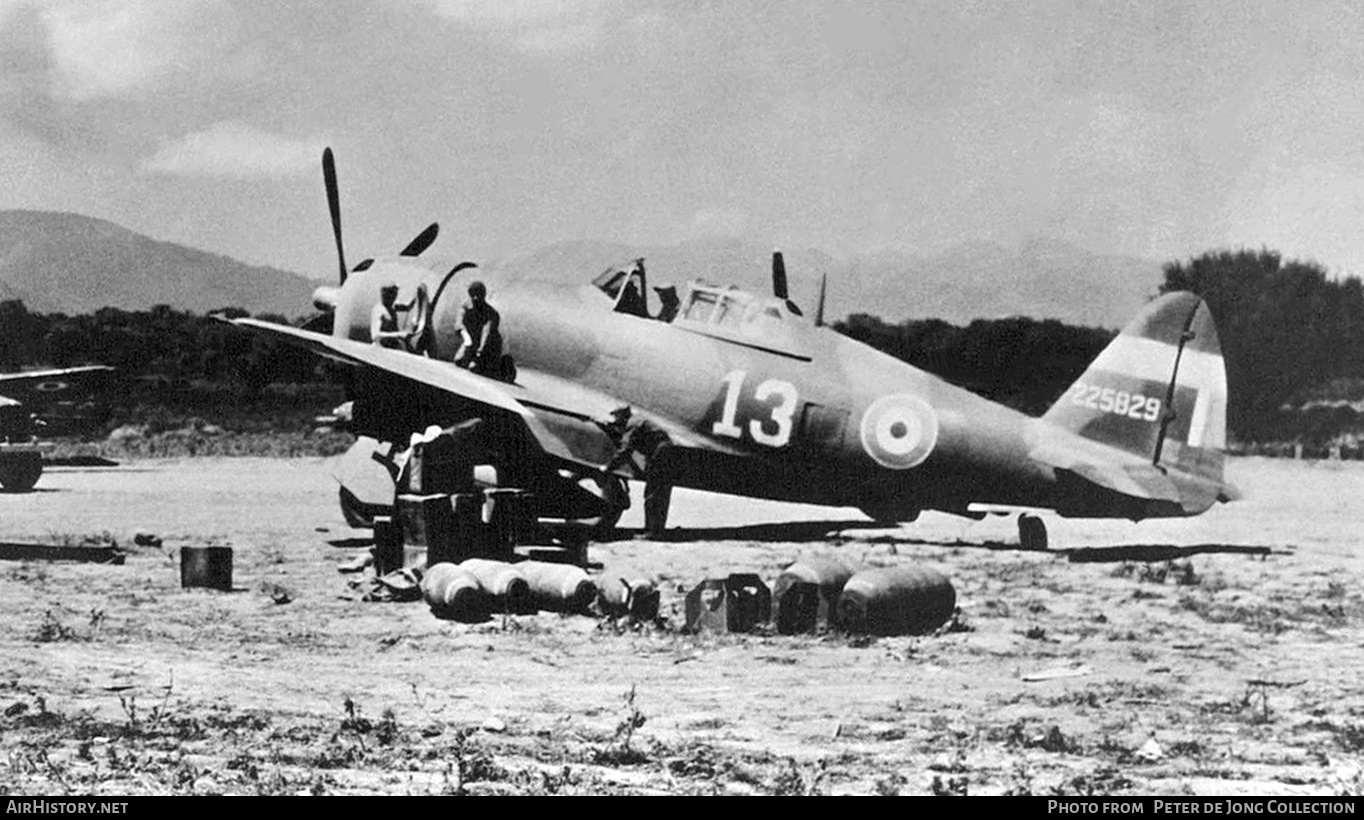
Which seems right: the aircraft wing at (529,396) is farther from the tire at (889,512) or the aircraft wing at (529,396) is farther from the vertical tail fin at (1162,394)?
the vertical tail fin at (1162,394)

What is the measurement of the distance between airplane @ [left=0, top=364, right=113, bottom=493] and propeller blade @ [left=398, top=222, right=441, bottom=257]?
306 inches

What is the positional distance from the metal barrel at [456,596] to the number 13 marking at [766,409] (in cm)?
404

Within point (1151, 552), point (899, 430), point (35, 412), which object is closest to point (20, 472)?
point (35, 412)

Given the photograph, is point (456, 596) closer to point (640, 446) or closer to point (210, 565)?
point (210, 565)

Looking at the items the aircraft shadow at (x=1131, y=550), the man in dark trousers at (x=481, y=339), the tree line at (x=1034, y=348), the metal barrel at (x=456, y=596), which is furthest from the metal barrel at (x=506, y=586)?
the tree line at (x=1034, y=348)

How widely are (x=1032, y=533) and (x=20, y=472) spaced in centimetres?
1430

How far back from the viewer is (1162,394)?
11891 mm

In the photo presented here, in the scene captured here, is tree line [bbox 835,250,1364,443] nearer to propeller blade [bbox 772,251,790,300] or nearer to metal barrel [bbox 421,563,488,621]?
propeller blade [bbox 772,251,790,300]

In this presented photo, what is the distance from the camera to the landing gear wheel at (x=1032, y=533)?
1243cm

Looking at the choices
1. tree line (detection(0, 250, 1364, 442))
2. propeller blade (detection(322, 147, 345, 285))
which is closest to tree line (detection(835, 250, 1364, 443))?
tree line (detection(0, 250, 1364, 442))

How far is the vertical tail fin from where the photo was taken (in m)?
11.8

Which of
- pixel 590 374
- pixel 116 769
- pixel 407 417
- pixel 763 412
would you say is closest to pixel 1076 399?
pixel 763 412

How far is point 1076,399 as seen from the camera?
1215 cm
